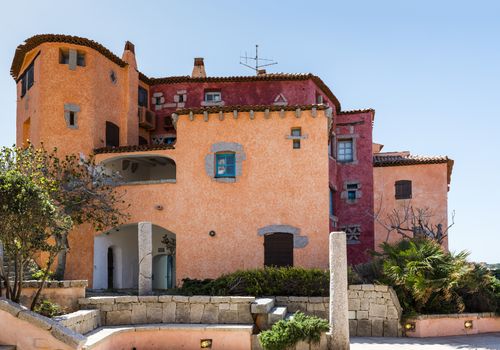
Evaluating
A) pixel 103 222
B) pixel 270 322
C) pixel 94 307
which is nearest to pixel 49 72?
pixel 103 222

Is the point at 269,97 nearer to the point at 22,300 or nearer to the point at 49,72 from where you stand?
the point at 49,72

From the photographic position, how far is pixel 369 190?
29.0 meters

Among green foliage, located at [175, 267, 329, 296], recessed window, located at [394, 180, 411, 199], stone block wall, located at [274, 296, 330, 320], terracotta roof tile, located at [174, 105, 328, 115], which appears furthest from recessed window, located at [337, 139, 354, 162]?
stone block wall, located at [274, 296, 330, 320]

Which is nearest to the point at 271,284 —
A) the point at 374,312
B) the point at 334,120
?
the point at 374,312

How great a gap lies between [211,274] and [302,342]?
8418 millimetres

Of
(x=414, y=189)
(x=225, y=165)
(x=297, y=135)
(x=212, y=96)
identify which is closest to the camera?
(x=297, y=135)

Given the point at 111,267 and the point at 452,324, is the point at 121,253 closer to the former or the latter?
the point at 111,267

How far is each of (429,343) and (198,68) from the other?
62.1 feet

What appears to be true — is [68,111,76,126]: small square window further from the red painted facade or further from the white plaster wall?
the red painted facade

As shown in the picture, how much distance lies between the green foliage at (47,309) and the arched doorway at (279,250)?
945 centimetres

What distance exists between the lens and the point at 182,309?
16.6 m

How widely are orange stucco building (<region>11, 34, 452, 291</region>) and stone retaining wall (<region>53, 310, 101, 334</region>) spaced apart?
6.83 m

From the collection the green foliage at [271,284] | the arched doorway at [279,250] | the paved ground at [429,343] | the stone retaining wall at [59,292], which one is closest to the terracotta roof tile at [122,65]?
the arched doorway at [279,250]

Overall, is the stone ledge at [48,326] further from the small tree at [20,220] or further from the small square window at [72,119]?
the small square window at [72,119]
